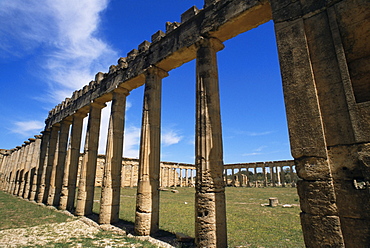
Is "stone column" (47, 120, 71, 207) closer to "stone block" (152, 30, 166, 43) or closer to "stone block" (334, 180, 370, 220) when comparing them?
"stone block" (152, 30, 166, 43)

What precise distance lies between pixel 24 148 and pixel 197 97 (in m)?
27.2

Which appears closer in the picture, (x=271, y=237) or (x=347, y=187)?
(x=347, y=187)

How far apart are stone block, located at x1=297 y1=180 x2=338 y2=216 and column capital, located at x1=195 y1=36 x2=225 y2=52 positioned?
5.13m

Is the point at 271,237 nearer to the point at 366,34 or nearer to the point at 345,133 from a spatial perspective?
the point at 345,133

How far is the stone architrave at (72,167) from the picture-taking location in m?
13.6

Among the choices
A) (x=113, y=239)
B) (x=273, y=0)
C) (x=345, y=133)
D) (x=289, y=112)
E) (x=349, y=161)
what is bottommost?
(x=113, y=239)

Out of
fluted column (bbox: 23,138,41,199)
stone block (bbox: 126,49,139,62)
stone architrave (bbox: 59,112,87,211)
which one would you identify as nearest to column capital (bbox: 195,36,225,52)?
stone block (bbox: 126,49,139,62)

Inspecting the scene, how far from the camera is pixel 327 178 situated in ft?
12.8

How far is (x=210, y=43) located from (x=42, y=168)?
58.8 feet

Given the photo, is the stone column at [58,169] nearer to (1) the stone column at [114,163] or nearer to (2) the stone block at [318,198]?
(1) the stone column at [114,163]

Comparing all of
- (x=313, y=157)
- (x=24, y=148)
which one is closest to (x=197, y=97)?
(x=313, y=157)

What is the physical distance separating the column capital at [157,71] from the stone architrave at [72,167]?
7728mm

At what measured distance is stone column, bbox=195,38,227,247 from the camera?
19.4 ft

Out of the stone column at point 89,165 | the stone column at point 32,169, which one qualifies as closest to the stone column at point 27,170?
the stone column at point 32,169
